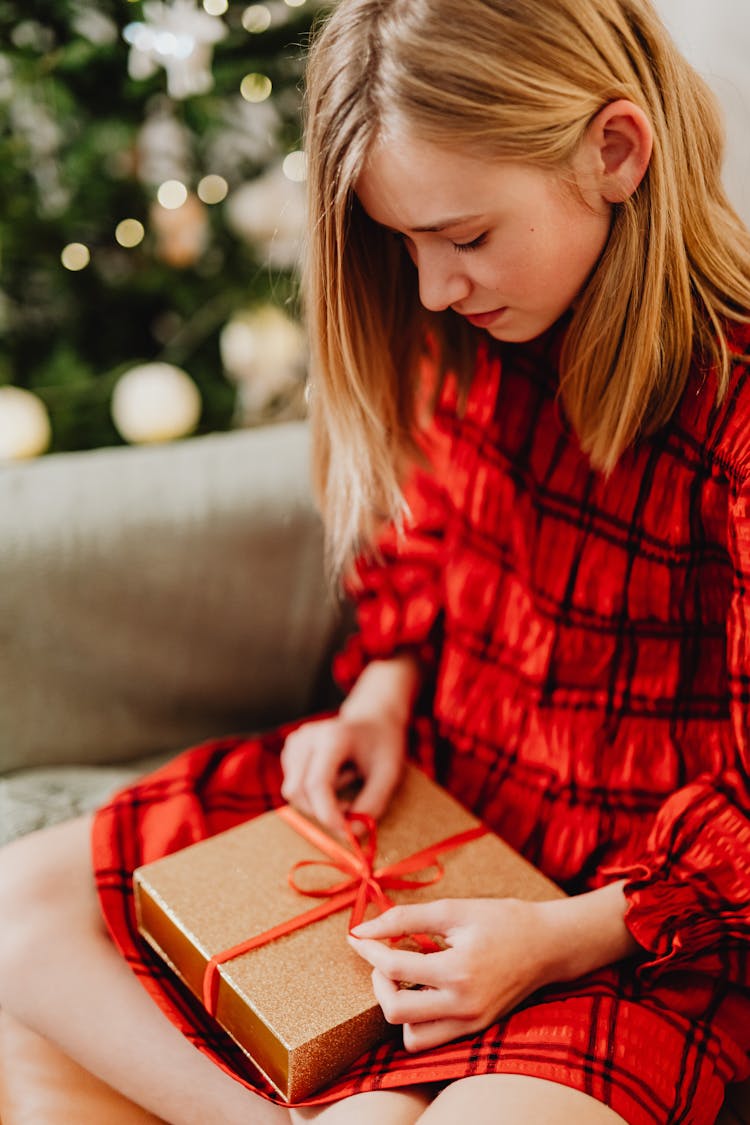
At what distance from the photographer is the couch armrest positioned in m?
1.02

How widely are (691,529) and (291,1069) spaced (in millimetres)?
429

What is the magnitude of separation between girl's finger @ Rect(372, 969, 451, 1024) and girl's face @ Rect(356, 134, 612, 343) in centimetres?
43

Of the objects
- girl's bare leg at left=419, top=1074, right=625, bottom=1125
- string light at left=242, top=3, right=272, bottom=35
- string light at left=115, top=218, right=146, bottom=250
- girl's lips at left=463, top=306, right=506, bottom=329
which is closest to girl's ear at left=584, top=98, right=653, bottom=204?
girl's lips at left=463, top=306, right=506, bottom=329

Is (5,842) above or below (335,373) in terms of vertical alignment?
below

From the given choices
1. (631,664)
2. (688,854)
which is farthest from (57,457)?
(688,854)

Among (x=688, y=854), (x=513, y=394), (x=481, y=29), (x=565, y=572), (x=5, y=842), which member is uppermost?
(x=481, y=29)

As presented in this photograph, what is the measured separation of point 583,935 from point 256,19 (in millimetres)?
1008

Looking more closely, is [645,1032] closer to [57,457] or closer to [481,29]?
[481,29]

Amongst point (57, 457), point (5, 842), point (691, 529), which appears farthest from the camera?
point (57, 457)

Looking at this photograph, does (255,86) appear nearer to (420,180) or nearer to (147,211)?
(147,211)

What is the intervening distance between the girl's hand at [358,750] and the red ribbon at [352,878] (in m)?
0.02

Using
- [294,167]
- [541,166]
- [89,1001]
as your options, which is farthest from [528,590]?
[294,167]

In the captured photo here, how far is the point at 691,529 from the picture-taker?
2.43 ft

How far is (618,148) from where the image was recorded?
661mm
